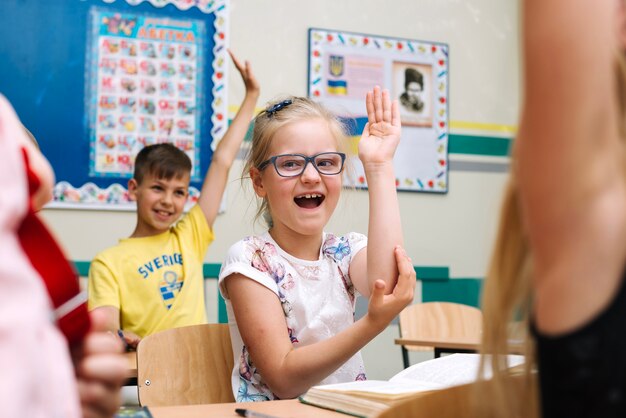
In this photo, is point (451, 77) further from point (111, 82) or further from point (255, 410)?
point (255, 410)

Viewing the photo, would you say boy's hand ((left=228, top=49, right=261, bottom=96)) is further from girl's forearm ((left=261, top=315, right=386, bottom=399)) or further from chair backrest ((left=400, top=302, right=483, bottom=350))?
girl's forearm ((left=261, top=315, right=386, bottom=399))

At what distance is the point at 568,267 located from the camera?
1.46 ft

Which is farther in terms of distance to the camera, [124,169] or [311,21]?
[311,21]

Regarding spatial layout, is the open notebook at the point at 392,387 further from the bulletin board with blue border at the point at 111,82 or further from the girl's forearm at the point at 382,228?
the bulletin board with blue border at the point at 111,82

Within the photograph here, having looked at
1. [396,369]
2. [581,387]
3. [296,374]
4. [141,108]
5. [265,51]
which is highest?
[265,51]

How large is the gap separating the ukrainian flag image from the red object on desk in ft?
11.2

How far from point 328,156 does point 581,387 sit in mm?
1241

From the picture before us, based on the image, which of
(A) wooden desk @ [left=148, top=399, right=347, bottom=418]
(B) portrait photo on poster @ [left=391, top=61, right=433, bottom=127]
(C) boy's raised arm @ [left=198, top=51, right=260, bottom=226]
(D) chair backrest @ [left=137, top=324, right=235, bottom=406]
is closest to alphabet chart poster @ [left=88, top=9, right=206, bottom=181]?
(C) boy's raised arm @ [left=198, top=51, right=260, bottom=226]

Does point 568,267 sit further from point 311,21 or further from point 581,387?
point 311,21

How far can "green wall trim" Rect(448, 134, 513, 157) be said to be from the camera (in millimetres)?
4145

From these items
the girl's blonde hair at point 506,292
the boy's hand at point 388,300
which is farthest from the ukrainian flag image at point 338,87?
the girl's blonde hair at point 506,292

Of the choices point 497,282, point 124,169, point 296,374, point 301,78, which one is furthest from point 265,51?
point 497,282

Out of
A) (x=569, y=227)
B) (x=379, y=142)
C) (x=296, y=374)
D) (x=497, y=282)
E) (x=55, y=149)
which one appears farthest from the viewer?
(x=55, y=149)

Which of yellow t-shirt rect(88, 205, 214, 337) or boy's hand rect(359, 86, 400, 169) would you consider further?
yellow t-shirt rect(88, 205, 214, 337)
